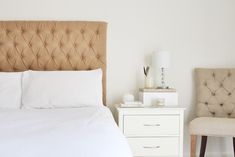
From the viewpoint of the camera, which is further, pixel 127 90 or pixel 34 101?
pixel 127 90

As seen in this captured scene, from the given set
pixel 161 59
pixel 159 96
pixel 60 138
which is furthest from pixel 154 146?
pixel 60 138

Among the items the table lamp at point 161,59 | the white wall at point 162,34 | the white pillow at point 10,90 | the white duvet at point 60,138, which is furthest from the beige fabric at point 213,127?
the white pillow at point 10,90

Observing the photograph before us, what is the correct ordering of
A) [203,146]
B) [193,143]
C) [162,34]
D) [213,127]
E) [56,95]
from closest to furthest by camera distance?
[56,95], [213,127], [193,143], [203,146], [162,34]

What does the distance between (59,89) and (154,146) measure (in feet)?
3.34

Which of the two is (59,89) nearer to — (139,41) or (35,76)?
(35,76)

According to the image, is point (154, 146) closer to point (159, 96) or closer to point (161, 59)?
point (159, 96)

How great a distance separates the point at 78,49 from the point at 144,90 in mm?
772

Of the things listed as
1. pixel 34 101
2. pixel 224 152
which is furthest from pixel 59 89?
pixel 224 152

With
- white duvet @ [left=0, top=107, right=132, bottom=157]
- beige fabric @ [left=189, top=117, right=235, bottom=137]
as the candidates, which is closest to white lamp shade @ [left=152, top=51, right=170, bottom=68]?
beige fabric @ [left=189, top=117, right=235, bottom=137]

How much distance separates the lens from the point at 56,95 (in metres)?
3.05

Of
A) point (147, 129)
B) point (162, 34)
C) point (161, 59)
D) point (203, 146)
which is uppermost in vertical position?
point (162, 34)

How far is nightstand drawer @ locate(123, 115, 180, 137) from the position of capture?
321cm

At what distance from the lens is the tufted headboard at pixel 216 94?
11.6 ft

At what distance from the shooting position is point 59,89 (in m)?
3.07
